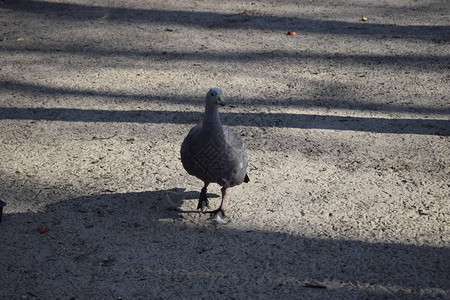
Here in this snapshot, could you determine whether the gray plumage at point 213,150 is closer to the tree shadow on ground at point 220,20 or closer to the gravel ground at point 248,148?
the gravel ground at point 248,148

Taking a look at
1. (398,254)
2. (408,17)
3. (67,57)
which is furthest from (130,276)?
(408,17)

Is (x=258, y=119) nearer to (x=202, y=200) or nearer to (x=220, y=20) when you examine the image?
(x=202, y=200)

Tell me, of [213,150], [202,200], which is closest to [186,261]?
[202,200]

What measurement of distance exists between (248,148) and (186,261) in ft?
5.84

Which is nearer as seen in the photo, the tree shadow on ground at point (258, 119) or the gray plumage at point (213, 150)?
the gray plumage at point (213, 150)

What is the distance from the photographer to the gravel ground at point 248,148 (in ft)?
11.8

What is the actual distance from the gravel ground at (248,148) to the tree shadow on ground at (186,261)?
0.04ft

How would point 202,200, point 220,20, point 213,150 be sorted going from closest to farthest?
point 213,150
point 202,200
point 220,20

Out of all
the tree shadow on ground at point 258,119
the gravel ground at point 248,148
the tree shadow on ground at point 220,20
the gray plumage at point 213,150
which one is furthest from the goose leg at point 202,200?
the tree shadow on ground at point 220,20

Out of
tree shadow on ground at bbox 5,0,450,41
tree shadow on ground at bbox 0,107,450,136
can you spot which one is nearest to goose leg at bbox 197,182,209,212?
tree shadow on ground at bbox 0,107,450,136

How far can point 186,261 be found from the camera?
3688mm

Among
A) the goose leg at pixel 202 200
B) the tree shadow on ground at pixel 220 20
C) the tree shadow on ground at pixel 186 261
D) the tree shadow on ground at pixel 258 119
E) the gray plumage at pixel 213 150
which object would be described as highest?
the tree shadow on ground at pixel 220 20

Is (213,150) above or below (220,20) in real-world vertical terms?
below

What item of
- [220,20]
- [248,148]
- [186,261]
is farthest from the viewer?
[220,20]
